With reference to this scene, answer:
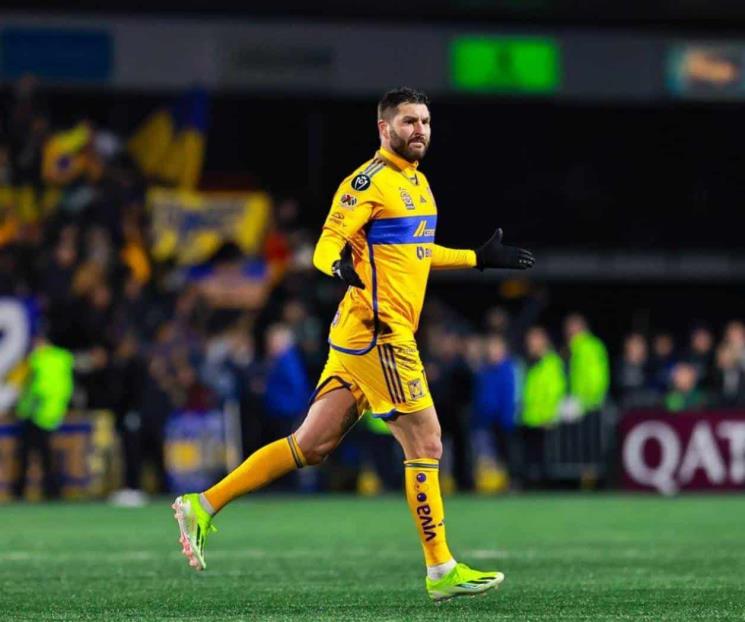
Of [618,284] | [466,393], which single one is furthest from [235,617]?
[618,284]

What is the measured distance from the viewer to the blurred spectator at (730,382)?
20.6 meters

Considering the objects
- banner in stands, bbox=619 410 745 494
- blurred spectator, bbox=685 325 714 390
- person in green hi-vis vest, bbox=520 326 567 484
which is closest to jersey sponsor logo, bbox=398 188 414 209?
banner in stands, bbox=619 410 745 494

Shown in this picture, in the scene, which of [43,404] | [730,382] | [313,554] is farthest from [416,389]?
[730,382]

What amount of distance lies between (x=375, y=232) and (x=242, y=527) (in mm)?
6606

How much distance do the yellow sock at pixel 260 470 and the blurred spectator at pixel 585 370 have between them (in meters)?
12.7

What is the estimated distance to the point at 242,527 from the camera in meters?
14.1

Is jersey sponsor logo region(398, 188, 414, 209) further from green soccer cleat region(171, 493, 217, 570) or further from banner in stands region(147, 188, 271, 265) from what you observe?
banner in stands region(147, 188, 271, 265)

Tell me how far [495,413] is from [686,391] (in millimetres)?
2265

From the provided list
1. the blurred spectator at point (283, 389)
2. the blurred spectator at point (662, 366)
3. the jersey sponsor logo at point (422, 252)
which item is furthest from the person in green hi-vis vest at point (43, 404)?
the jersey sponsor logo at point (422, 252)

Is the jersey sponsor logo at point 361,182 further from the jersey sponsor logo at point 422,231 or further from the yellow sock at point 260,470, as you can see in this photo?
the yellow sock at point 260,470

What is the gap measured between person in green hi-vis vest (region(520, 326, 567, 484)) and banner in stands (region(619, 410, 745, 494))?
1.22 m

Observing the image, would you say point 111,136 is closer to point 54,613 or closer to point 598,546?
point 598,546

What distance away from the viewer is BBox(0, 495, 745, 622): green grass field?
7.68m

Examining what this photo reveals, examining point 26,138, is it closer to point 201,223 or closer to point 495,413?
point 201,223
